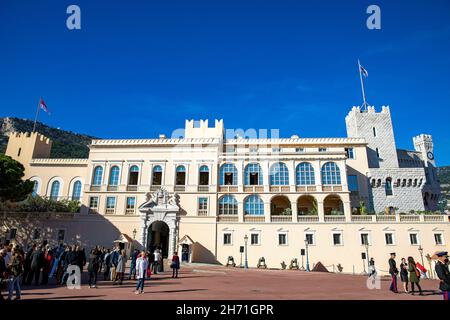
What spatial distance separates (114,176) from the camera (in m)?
38.1

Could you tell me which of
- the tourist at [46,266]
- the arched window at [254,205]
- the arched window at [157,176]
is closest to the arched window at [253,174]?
the arched window at [254,205]

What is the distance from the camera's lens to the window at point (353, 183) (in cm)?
3972

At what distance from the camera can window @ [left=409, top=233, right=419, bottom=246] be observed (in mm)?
32531

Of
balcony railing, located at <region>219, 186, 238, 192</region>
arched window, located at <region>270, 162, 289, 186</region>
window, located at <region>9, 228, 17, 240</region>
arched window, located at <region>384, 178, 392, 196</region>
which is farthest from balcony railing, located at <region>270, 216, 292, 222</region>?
window, located at <region>9, 228, 17, 240</region>

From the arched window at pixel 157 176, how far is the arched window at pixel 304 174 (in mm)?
17655

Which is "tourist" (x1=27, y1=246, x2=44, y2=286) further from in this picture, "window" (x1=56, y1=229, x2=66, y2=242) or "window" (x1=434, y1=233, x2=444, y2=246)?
"window" (x1=434, y1=233, x2=444, y2=246)

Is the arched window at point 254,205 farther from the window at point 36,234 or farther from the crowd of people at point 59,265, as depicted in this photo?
the window at point 36,234

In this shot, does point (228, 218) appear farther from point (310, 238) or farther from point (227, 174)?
point (310, 238)

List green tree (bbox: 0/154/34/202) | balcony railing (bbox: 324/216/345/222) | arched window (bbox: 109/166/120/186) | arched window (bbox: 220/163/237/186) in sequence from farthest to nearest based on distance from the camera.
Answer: arched window (bbox: 109/166/120/186) < arched window (bbox: 220/163/237/186) < green tree (bbox: 0/154/34/202) < balcony railing (bbox: 324/216/345/222)

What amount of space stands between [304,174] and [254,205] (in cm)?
747

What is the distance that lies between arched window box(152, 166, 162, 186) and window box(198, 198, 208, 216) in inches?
246

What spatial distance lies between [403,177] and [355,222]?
1281 cm

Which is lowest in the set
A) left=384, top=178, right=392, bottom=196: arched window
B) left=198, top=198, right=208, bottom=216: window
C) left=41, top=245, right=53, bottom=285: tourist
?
left=41, top=245, right=53, bottom=285: tourist

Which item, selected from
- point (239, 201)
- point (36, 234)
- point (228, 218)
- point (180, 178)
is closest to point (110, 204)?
point (180, 178)
